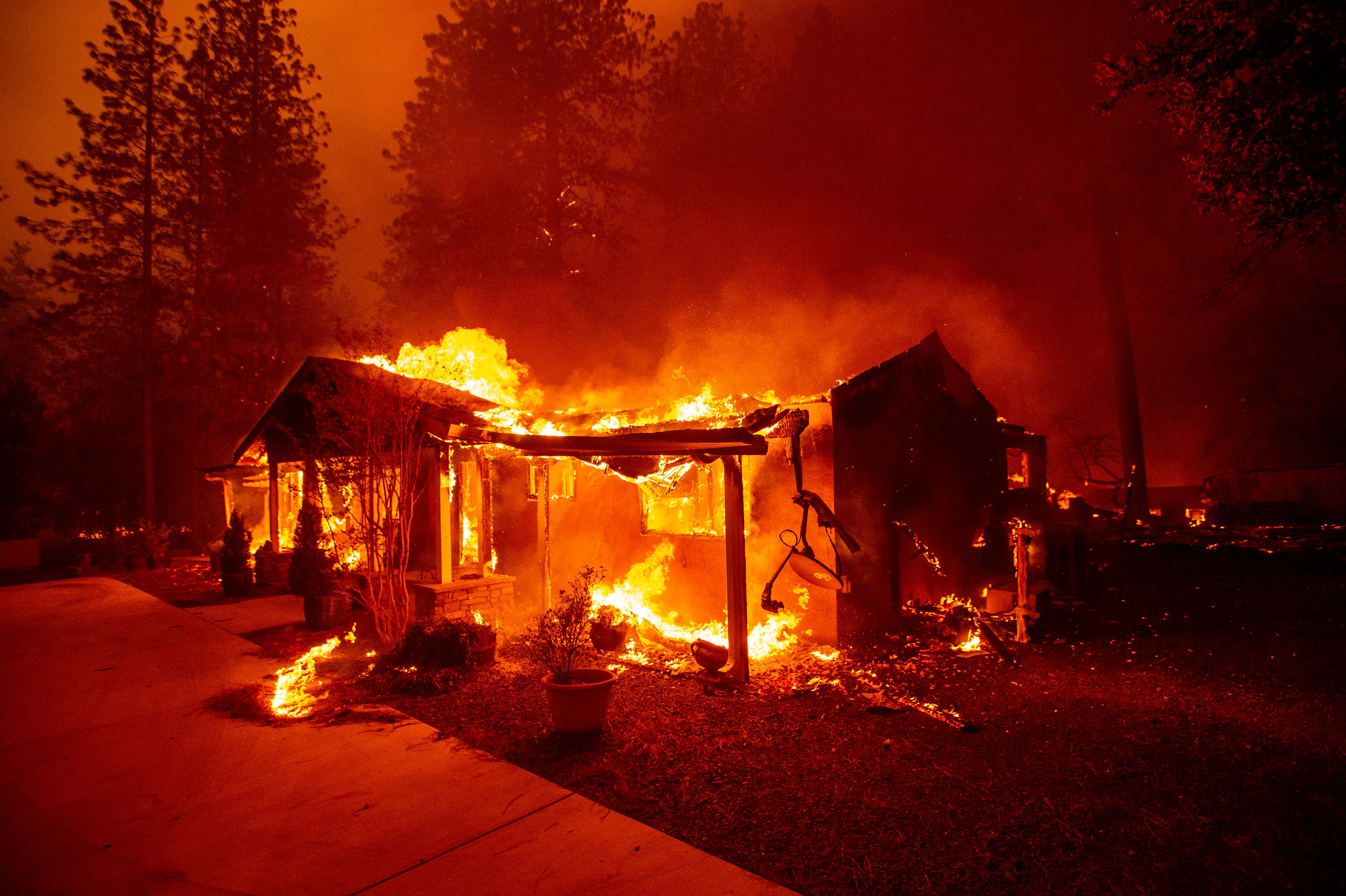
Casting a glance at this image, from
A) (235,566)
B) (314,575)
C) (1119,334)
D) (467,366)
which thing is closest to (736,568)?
(314,575)

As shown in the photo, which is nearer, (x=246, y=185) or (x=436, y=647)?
(x=436, y=647)

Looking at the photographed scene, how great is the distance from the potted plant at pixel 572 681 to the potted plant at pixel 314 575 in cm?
605

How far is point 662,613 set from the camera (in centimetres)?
1070

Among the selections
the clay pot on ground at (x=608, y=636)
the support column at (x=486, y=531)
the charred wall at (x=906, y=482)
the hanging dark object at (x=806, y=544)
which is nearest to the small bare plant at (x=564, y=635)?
the clay pot on ground at (x=608, y=636)

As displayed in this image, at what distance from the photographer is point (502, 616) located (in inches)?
423

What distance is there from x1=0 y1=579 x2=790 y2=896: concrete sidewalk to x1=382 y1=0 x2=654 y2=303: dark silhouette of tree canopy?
21.1 m

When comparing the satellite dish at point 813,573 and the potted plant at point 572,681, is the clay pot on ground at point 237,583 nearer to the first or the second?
the potted plant at point 572,681

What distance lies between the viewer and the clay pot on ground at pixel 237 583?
14430 mm

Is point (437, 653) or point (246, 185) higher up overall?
point (246, 185)

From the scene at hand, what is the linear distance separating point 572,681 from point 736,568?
7.33 ft

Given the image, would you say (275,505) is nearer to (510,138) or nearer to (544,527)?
(544,527)

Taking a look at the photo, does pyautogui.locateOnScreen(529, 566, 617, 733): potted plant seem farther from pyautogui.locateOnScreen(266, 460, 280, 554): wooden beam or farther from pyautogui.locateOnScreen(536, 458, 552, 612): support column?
pyautogui.locateOnScreen(266, 460, 280, 554): wooden beam

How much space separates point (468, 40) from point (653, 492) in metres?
21.9

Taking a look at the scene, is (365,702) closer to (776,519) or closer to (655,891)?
(655,891)
